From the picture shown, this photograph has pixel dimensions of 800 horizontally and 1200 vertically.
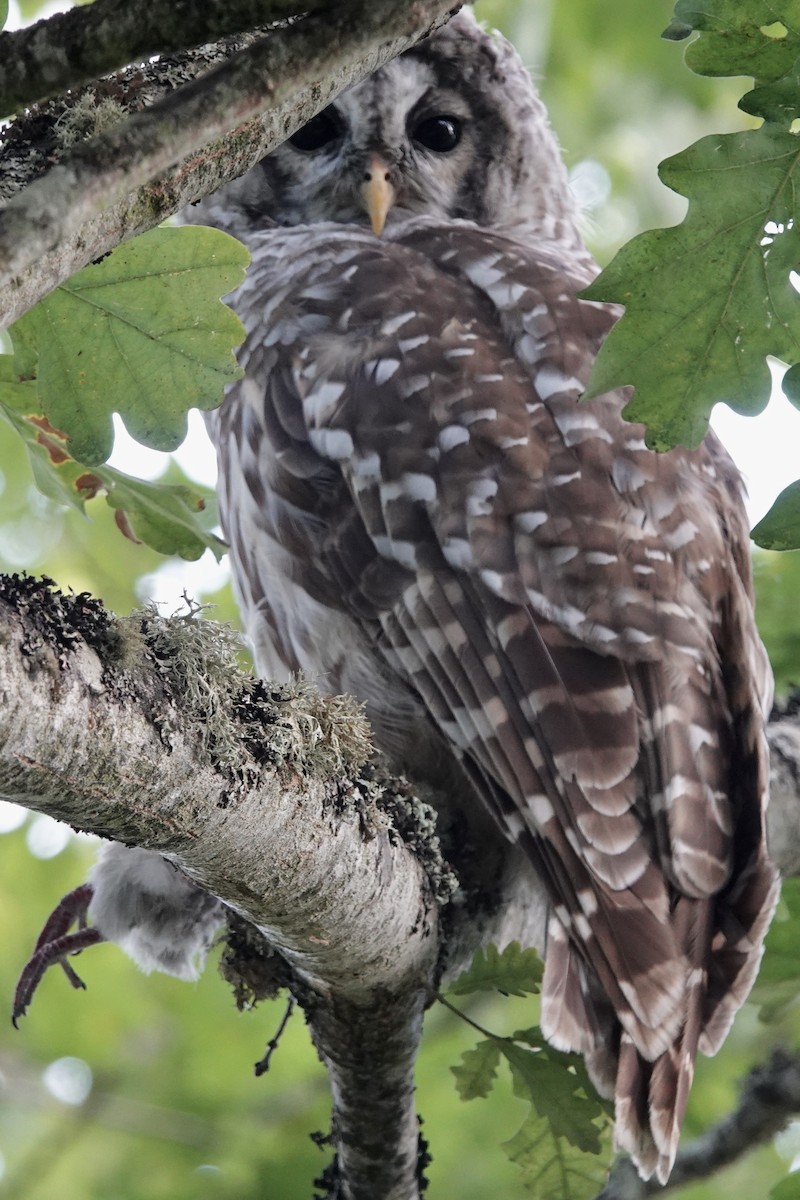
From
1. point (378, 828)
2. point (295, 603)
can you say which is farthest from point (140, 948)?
point (378, 828)

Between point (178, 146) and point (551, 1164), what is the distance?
7.33 ft

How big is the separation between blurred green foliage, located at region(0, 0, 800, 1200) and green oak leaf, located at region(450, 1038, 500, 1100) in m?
1.85

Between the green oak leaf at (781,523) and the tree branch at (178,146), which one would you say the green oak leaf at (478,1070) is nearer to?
the green oak leaf at (781,523)

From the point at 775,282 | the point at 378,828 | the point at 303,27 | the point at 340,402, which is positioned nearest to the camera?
the point at 303,27

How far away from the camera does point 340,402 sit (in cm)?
319

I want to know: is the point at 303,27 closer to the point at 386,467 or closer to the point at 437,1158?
the point at 386,467

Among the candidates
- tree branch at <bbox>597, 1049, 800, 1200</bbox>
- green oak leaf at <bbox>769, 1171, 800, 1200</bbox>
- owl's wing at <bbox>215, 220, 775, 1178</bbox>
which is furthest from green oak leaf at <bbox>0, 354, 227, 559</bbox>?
tree branch at <bbox>597, 1049, 800, 1200</bbox>

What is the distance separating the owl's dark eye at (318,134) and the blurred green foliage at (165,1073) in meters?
1.21

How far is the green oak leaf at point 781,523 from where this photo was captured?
172 centimetres

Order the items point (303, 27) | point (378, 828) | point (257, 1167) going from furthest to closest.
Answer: point (257, 1167) < point (378, 828) < point (303, 27)

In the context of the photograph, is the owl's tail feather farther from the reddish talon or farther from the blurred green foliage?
the blurred green foliage

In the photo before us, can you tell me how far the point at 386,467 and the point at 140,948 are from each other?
1.21 meters

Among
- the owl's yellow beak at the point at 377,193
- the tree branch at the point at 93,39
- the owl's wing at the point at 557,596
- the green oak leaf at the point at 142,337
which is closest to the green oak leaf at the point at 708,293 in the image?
the green oak leaf at the point at 142,337

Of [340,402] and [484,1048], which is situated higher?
[340,402]
